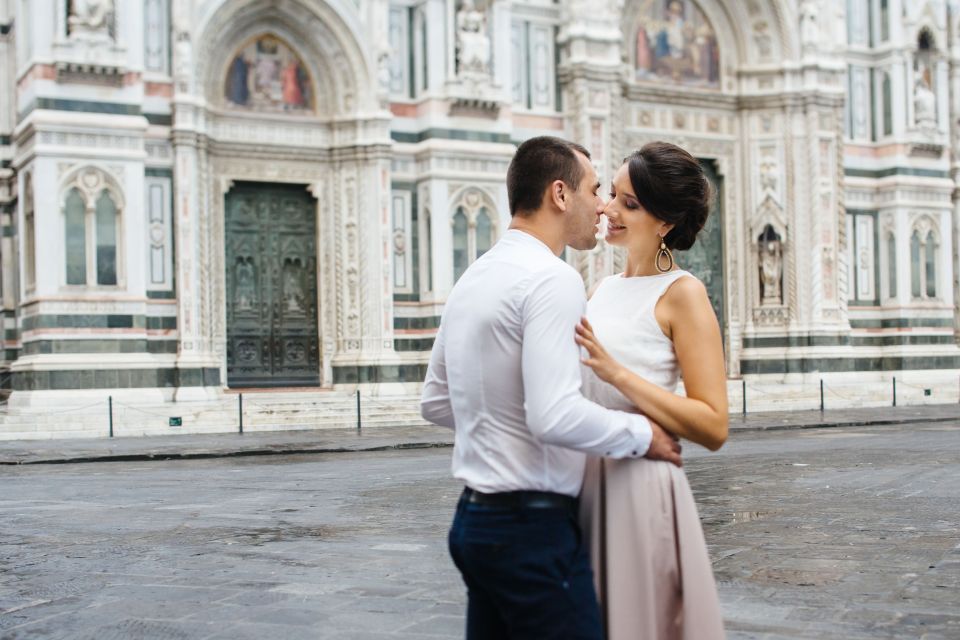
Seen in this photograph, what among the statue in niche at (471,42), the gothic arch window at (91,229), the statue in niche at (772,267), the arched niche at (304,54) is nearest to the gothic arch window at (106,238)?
the gothic arch window at (91,229)

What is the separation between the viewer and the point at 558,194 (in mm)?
3162

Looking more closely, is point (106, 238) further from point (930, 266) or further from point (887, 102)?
point (930, 266)

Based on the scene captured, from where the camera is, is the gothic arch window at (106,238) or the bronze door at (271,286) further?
the bronze door at (271,286)

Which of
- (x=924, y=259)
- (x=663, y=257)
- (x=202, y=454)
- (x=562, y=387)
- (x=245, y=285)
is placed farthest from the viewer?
(x=924, y=259)

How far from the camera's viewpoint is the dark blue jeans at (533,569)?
2879 millimetres

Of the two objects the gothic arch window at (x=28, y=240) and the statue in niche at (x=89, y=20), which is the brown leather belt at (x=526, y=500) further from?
the gothic arch window at (x=28, y=240)

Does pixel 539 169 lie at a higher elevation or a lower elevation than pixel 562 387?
higher

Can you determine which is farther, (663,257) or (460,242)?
(460,242)

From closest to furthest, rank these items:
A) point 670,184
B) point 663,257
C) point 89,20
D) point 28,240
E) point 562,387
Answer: point 562,387 < point 670,184 < point 663,257 < point 89,20 < point 28,240

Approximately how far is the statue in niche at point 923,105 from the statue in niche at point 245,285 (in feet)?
53.2

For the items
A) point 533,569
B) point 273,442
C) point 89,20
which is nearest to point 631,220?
point 533,569

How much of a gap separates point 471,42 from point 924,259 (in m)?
12.7

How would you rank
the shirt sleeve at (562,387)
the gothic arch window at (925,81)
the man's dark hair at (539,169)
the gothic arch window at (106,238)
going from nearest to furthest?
the shirt sleeve at (562,387)
the man's dark hair at (539,169)
the gothic arch window at (106,238)
the gothic arch window at (925,81)

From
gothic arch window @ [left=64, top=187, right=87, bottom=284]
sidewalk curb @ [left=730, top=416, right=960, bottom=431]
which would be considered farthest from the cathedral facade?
sidewalk curb @ [left=730, top=416, right=960, bottom=431]
